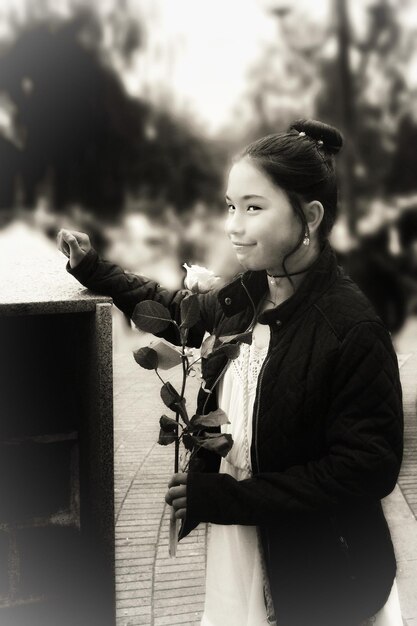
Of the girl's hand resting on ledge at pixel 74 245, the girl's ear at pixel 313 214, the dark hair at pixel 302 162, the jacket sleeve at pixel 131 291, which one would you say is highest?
the dark hair at pixel 302 162

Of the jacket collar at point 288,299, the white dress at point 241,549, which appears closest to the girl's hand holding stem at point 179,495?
the white dress at point 241,549

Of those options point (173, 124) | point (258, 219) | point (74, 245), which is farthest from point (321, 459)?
point (173, 124)

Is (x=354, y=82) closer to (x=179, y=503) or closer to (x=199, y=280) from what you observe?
(x=199, y=280)

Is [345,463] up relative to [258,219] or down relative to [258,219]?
down

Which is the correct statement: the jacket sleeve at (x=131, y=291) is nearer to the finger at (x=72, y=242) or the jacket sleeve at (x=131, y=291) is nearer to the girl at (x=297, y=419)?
the finger at (x=72, y=242)

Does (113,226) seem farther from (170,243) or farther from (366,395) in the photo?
(366,395)

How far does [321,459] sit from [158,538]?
223 centimetres

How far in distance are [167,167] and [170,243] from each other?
38 centimetres

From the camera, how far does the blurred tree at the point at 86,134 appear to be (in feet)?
9.00

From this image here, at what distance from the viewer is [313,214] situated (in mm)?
1347

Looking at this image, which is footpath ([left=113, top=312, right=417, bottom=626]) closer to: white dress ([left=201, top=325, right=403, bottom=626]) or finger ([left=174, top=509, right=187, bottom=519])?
white dress ([left=201, top=325, right=403, bottom=626])

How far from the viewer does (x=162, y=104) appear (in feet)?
9.37

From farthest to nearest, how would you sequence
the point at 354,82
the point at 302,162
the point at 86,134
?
the point at 354,82 → the point at 86,134 → the point at 302,162

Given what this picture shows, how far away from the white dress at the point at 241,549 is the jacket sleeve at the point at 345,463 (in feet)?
0.47
